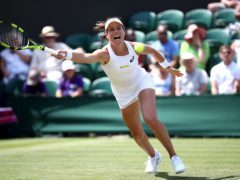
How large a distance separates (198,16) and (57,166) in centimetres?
829

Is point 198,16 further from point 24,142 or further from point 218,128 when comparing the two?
point 24,142

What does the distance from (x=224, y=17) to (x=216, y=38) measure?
0.72 meters

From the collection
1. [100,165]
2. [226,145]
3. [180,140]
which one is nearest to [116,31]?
[100,165]

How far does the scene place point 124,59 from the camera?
7465 millimetres

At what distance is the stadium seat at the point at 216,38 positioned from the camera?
14672 millimetres

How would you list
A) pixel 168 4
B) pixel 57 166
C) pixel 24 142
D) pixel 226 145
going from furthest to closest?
pixel 168 4 → pixel 24 142 → pixel 226 145 → pixel 57 166

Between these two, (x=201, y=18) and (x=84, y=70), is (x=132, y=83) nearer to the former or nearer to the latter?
(x=84, y=70)

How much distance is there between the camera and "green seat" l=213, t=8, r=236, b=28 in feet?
49.4

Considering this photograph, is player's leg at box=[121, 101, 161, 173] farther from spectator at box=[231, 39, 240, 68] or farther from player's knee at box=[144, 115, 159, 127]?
spectator at box=[231, 39, 240, 68]

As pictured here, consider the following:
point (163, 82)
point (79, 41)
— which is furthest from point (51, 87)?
point (163, 82)

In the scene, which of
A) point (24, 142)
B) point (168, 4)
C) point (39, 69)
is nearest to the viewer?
point (24, 142)

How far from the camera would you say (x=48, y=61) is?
14.9 m

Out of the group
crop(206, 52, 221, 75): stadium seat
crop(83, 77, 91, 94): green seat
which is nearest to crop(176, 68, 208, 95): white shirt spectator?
crop(206, 52, 221, 75): stadium seat

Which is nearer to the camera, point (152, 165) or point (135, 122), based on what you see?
point (152, 165)
